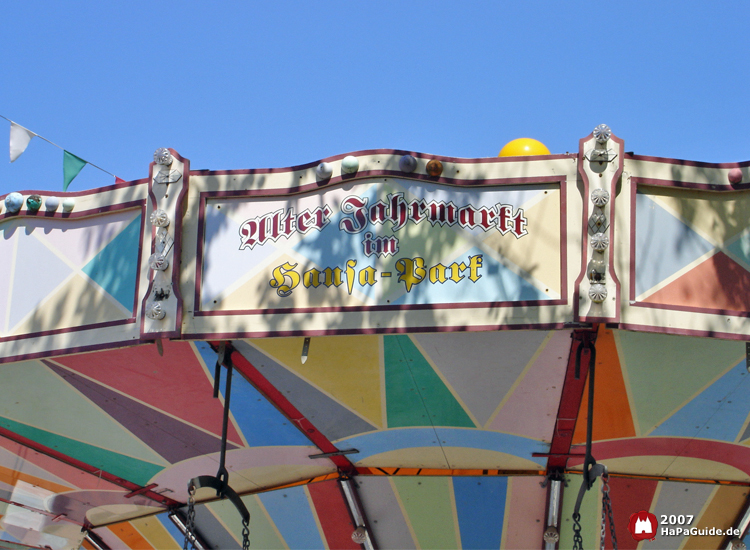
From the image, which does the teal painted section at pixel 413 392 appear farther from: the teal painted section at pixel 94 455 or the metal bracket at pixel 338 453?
the teal painted section at pixel 94 455

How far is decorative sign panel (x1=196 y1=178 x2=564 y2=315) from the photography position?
494 cm

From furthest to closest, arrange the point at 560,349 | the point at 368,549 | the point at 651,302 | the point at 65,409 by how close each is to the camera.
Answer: the point at 368,549 < the point at 65,409 < the point at 560,349 < the point at 651,302

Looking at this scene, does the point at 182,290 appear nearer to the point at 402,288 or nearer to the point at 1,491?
the point at 402,288

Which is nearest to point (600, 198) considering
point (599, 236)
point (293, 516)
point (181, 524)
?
point (599, 236)

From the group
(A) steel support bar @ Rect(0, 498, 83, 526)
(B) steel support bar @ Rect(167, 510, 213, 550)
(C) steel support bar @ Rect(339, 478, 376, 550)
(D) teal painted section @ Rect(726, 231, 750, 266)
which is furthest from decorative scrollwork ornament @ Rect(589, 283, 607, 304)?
(A) steel support bar @ Rect(0, 498, 83, 526)

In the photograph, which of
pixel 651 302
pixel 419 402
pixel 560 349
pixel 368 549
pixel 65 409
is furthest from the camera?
pixel 368 549

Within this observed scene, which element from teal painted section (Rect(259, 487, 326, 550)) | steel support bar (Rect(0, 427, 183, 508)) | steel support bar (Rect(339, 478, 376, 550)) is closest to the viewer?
steel support bar (Rect(0, 427, 183, 508))

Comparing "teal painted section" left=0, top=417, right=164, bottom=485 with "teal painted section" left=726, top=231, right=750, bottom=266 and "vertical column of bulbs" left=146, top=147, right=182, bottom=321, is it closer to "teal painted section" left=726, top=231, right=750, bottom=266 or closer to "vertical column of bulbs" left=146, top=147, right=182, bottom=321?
"vertical column of bulbs" left=146, top=147, right=182, bottom=321

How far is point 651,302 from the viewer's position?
4871mm

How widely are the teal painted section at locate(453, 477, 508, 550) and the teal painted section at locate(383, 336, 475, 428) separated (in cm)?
93

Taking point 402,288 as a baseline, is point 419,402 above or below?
below

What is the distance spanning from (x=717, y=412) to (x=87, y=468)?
5155 millimetres

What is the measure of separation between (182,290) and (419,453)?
242cm

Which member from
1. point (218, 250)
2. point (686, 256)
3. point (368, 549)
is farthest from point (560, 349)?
point (368, 549)
